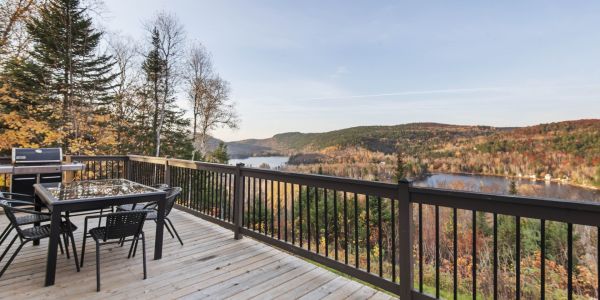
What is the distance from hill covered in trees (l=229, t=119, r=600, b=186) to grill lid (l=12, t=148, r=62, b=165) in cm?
1336

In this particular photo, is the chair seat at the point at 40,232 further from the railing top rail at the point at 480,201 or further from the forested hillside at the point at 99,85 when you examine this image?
the forested hillside at the point at 99,85

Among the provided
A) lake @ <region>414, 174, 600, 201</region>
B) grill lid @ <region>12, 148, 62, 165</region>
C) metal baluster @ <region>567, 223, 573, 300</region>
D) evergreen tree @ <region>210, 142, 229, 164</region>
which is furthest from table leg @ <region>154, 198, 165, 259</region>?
evergreen tree @ <region>210, 142, 229, 164</region>

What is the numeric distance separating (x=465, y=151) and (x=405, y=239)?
21.2 m

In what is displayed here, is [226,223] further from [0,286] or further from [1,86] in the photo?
[1,86]

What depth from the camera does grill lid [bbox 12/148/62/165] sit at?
464 cm

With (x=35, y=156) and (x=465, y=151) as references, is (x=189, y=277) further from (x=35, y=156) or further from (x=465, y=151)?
(x=465, y=151)

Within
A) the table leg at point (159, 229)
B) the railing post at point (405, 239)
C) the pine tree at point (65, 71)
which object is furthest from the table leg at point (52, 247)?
the pine tree at point (65, 71)

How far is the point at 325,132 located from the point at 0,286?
2594 cm

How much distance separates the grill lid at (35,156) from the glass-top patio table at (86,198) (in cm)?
200

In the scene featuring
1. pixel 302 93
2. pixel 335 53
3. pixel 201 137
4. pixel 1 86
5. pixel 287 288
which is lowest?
pixel 287 288

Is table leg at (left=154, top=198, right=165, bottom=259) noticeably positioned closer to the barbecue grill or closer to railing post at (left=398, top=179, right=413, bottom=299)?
railing post at (left=398, top=179, right=413, bottom=299)

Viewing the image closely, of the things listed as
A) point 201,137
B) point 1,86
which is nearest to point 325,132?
point 201,137

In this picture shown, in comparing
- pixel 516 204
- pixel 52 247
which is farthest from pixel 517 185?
pixel 52 247

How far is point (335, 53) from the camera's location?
17.9 meters
